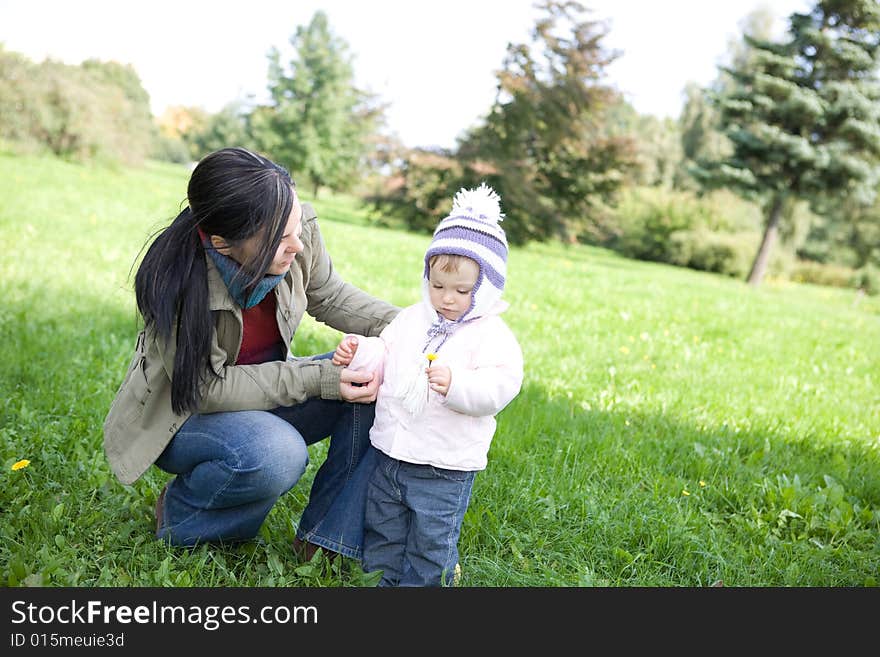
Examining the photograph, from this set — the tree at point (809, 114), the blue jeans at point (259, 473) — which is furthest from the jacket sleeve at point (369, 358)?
the tree at point (809, 114)

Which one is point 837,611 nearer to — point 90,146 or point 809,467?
point 809,467

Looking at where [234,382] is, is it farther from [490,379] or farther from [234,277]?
[490,379]

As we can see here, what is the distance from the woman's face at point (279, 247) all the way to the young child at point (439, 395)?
0.34 m

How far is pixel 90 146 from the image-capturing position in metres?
21.2

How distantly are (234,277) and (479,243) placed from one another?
77 cm

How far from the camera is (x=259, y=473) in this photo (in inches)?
93.4

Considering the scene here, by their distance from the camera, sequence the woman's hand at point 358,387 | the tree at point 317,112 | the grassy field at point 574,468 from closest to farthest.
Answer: the woman's hand at point 358,387 → the grassy field at point 574,468 → the tree at point 317,112

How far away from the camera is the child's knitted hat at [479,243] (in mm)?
2342

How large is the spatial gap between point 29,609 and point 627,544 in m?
2.02

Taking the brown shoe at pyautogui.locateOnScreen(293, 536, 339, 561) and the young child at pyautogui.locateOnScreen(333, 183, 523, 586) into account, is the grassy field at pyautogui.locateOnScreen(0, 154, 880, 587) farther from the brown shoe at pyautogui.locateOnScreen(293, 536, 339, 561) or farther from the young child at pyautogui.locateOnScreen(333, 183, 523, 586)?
the young child at pyautogui.locateOnScreen(333, 183, 523, 586)

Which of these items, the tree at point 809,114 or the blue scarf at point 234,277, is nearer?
the blue scarf at point 234,277

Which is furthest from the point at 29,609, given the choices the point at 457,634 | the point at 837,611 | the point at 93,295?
the point at 93,295

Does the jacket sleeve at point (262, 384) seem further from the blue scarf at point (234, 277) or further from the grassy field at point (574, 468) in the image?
the grassy field at point (574, 468)

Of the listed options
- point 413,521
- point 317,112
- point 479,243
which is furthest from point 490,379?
point 317,112
